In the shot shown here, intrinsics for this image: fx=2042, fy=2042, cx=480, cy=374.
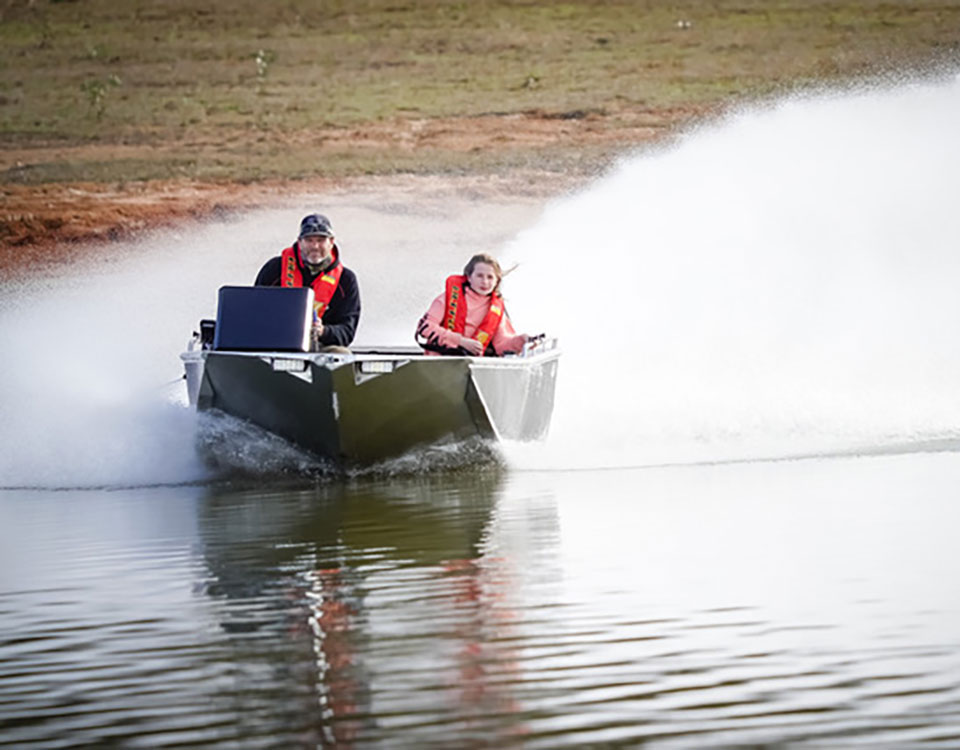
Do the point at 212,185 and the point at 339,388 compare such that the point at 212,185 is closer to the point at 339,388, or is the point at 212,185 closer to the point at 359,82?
the point at 359,82

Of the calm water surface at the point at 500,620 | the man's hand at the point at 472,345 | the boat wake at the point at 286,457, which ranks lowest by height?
the calm water surface at the point at 500,620

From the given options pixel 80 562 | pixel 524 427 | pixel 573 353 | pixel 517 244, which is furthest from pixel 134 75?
pixel 80 562

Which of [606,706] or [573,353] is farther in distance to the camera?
[573,353]

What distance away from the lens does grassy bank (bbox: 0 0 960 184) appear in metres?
42.5

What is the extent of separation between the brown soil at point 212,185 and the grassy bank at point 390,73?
0.12 meters

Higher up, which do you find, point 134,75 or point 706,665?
point 134,75

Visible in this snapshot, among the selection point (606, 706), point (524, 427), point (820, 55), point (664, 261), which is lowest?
point (606, 706)

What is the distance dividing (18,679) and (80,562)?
262 cm

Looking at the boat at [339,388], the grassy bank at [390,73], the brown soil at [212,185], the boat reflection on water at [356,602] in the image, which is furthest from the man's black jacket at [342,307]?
the grassy bank at [390,73]

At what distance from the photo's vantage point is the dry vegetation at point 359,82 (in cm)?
4025

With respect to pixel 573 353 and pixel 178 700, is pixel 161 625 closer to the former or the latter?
pixel 178 700

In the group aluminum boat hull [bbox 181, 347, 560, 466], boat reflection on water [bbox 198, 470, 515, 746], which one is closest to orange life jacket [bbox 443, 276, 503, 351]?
aluminum boat hull [bbox 181, 347, 560, 466]

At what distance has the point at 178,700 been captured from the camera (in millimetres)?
5941

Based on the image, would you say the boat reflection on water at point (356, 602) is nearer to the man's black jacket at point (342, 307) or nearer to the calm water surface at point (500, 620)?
the calm water surface at point (500, 620)
